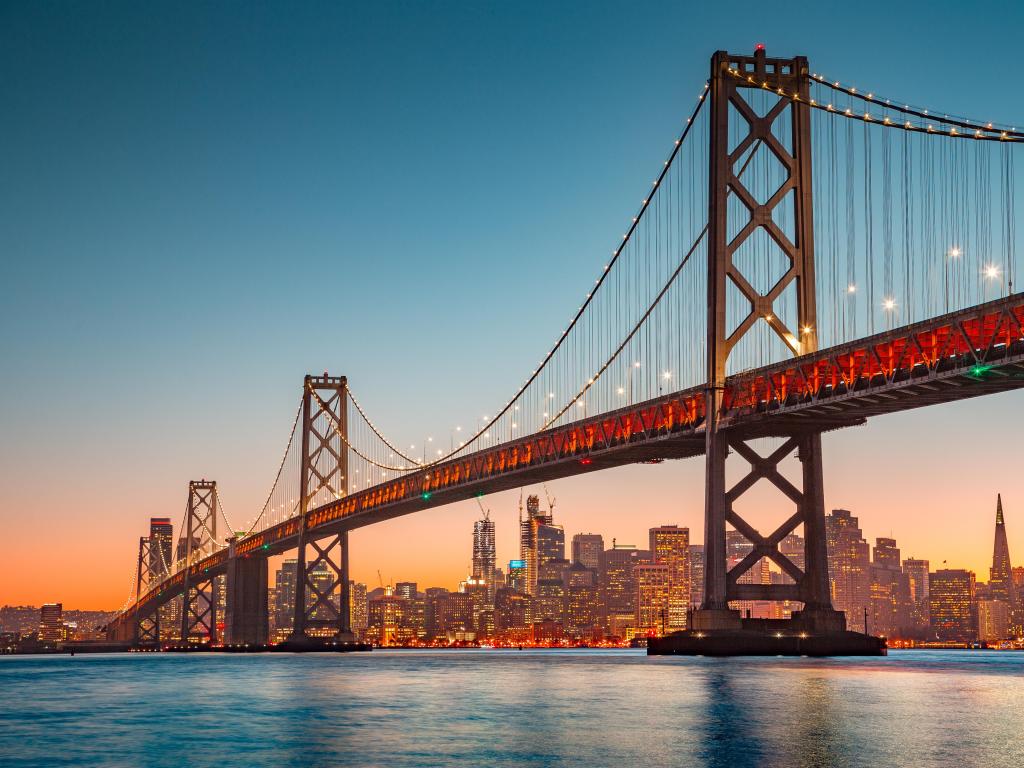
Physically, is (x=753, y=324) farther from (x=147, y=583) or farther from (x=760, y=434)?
(x=147, y=583)

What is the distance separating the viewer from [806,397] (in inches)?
1821

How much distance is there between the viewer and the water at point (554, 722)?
81.3 feet

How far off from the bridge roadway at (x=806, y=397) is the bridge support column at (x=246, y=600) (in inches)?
1624

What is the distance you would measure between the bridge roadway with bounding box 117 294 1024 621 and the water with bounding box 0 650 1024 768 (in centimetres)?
795

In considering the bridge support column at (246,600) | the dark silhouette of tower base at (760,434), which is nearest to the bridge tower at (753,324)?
the dark silhouette of tower base at (760,434)

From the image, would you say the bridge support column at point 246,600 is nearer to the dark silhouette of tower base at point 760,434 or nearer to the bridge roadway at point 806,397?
the bridge roadway at point 806,397

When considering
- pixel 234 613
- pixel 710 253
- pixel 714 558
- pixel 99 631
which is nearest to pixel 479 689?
pixel 714 558

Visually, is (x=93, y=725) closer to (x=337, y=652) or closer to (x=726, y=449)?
(x=726, y=449)

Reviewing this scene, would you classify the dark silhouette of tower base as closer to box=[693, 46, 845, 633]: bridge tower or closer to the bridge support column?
box=[693, 46, 845, 633]: bridge tower

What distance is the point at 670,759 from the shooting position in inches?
937

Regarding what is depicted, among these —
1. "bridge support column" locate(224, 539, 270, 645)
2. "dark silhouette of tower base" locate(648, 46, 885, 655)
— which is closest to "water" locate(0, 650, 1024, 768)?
"dark silhouette of tower base" locate(648, 46, 885, 655)

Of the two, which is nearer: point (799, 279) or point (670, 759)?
point (670, 759)

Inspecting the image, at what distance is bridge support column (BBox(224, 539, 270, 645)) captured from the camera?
112 m

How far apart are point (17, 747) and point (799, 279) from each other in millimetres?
31593
